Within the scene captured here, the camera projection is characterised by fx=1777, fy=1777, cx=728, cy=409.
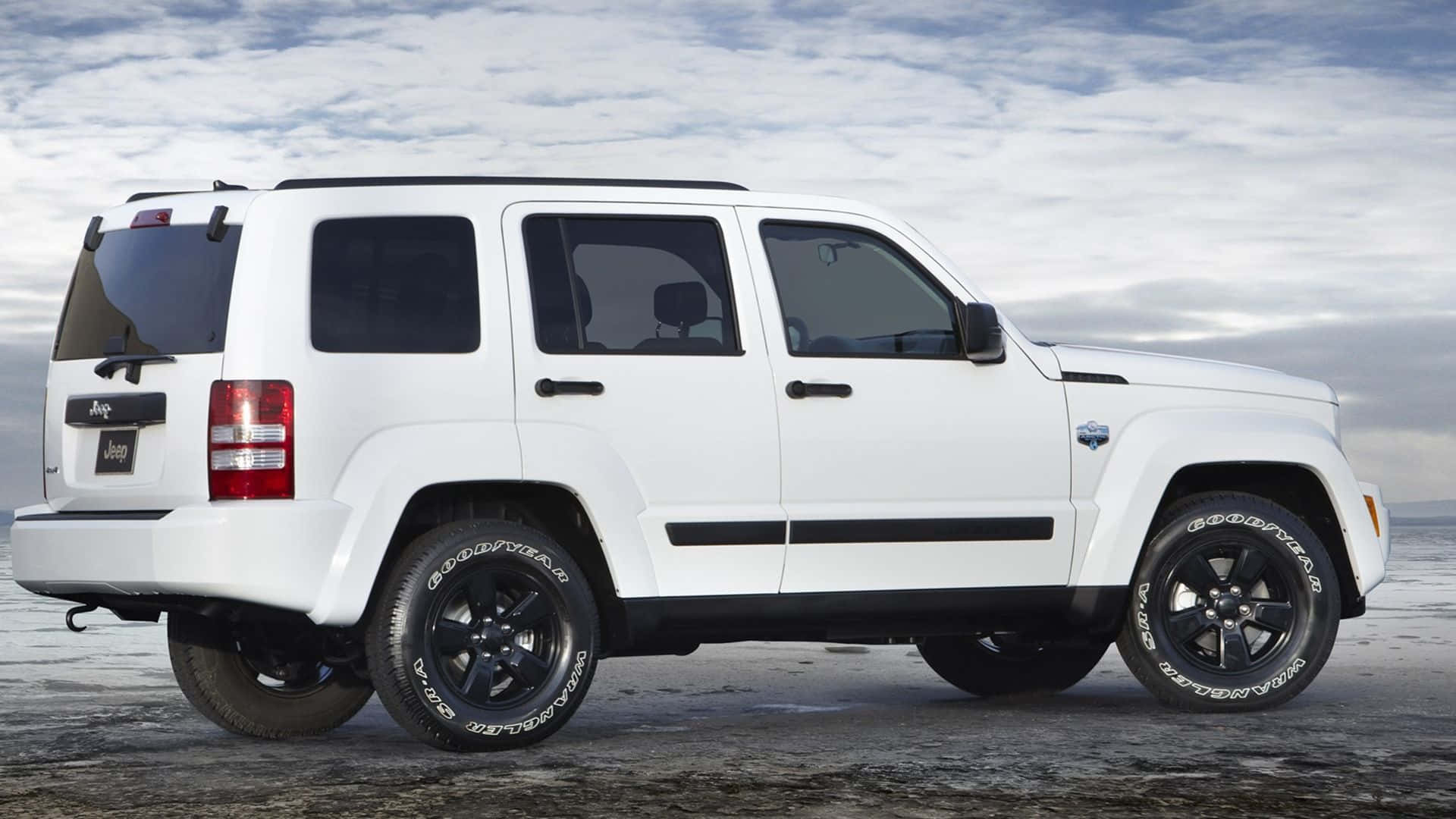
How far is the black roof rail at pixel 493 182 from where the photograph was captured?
20.9ft

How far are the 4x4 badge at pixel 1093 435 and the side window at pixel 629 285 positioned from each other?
153 centimetres

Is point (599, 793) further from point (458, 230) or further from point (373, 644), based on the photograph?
point (458, 230)

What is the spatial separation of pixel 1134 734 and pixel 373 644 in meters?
2.87

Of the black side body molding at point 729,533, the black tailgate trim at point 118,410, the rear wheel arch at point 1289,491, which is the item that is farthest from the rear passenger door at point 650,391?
the rear wheel arch at point 1289,491

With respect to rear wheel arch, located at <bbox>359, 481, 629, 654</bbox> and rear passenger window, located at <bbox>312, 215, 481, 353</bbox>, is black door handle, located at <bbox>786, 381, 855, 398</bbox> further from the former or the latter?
rear passenger window, located at <bbox>312, 215, 481, 353</bbox>

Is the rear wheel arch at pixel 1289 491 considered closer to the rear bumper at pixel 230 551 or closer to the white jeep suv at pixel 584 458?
the white jeep suv at pixel 584 458

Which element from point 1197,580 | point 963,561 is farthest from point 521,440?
point 1197,580

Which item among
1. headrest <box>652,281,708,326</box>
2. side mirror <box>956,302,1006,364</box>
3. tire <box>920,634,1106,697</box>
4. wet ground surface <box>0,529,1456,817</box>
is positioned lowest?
wet ground surface <box>0,529,1456,817</box>

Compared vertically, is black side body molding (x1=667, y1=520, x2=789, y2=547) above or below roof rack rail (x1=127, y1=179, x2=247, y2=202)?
below

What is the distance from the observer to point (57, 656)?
425 inches

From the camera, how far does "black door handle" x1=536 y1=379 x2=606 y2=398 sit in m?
6.29

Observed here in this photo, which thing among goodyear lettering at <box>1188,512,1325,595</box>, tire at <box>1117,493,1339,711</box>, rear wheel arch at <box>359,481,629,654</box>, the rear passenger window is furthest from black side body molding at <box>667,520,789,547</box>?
goodyear lettering at <box>1188,512,1325,595</box>

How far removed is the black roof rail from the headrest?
42 cm

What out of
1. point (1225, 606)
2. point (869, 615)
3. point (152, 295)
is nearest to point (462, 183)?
point (152, 295)
